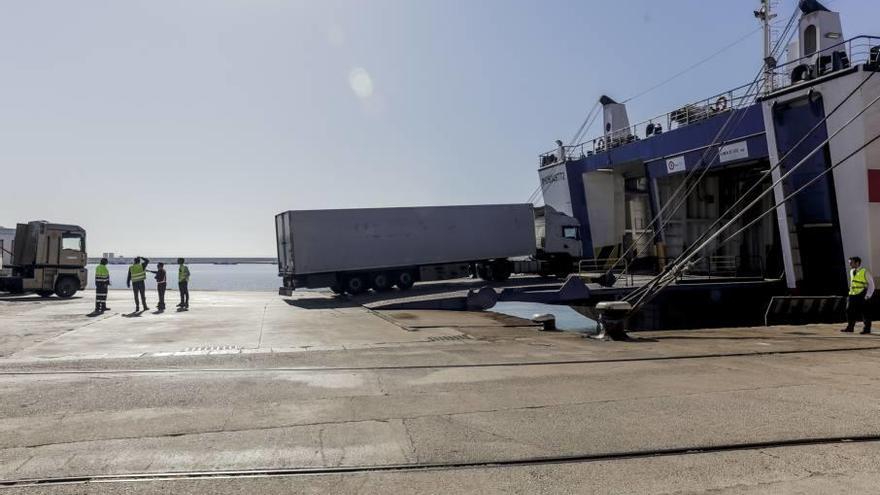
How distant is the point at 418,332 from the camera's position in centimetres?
1375

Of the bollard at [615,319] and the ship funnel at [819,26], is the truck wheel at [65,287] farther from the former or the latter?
the ship funnel at [819,26]

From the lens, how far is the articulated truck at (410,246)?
23875mm

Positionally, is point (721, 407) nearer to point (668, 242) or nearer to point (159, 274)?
point (159, 274)

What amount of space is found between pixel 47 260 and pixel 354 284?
12.4 meters

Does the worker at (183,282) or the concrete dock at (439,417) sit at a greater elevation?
the worker at (183,282)

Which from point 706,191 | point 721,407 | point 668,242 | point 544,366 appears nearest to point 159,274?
point 544,366

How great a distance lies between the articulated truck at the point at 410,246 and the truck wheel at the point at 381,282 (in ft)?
0.14

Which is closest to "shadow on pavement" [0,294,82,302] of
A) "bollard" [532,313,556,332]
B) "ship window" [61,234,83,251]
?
"ship window" [61,234,83,251]

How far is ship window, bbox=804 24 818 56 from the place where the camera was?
21.5 metres

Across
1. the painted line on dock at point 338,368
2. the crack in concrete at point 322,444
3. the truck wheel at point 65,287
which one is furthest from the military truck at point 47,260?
the crack in concrete at point 322,444

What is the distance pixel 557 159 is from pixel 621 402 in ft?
95.4

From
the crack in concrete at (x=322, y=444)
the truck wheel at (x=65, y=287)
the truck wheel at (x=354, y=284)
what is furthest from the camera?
the truck wheel at (x=354, y=284)

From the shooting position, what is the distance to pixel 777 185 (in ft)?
64.1

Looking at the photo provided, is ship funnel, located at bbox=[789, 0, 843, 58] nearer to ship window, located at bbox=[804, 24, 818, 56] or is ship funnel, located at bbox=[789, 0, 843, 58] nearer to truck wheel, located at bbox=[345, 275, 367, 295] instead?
ship window, located at bbox=[804, 24, 818, 56]
